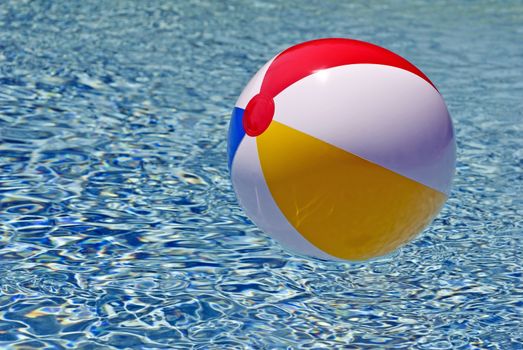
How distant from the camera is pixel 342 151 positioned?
10.4 ft

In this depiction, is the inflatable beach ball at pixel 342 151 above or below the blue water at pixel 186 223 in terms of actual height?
above

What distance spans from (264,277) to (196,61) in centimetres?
369

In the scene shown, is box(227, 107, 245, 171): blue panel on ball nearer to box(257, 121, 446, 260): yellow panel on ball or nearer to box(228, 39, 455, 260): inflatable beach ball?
box(228, 39, 455, 260): inflatable beach ball

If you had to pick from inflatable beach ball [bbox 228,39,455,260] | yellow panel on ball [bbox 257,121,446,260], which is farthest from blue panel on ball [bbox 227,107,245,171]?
yellow panel on ball [bbox 257,121,446,260]

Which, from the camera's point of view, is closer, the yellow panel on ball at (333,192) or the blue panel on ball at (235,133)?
the yellow panel on ball at (333,192)

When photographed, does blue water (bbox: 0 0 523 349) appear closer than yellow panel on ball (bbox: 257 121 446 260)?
No

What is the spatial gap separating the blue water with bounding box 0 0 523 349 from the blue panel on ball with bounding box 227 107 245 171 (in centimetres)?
60

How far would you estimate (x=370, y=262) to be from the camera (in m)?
4.07

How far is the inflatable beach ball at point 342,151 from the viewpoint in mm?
3199

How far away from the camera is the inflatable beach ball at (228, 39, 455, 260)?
3.20m

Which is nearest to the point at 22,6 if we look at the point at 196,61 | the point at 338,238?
the point at 196,61

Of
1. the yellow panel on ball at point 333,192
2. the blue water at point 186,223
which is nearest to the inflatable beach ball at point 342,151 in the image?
the yellow panel on ball at point 333,192

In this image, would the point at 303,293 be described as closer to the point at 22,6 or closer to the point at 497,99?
the point at 497,99

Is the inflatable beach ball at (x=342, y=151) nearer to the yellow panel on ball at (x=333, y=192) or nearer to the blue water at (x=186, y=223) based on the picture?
the yellow panel on ball at (x=333, y=192)
